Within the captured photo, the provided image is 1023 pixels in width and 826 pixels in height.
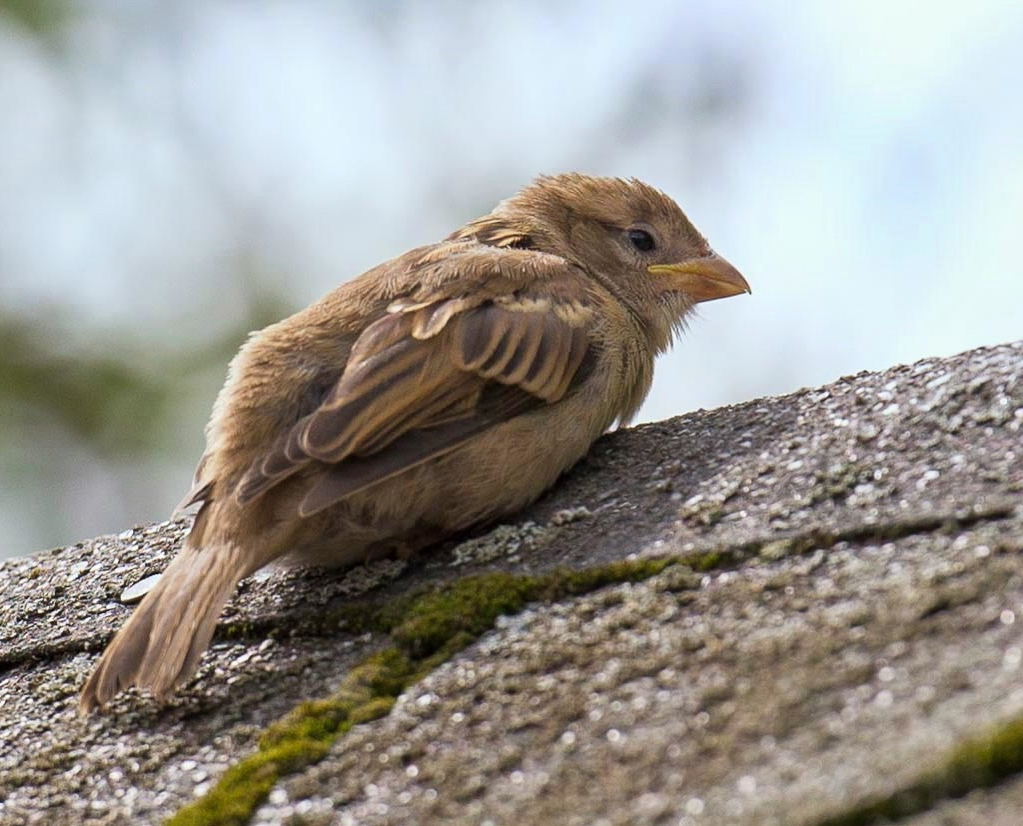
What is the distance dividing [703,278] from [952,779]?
366 centimetres

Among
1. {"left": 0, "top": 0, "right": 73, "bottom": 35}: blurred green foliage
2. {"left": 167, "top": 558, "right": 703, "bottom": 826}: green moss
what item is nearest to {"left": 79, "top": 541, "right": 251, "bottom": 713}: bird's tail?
{"left": 167, "top": 558, "right": 703, "bottom": 826}: green moss

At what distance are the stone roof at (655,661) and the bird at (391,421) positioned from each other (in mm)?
114

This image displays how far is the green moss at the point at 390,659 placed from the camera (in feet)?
7.39

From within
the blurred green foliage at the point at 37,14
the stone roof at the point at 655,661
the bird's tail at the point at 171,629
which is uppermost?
the blurred green foliage at the point at 37,14

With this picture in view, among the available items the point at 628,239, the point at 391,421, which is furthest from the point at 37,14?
the point at 391,421

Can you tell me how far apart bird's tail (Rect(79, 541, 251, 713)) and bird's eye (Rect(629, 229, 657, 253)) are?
237 centimetres

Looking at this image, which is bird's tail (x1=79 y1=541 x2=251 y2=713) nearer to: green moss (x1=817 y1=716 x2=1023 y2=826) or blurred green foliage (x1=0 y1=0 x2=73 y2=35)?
green moss (x1=817 y1=716 x2=1023 y2=826)

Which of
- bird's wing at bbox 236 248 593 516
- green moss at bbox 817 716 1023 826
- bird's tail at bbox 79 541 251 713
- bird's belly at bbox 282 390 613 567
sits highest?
bird's wing at bbox 236 248 593 516

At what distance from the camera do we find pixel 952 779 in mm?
1629

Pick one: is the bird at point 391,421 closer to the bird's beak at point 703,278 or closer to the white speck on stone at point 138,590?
the white speck on stone at point 138,590

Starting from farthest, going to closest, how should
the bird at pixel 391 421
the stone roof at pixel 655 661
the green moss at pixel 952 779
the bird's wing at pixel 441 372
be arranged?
the bird's wing at pixel 441 372 → the bird at pixel 391 421 → the stone roof at pixel 655 661 → the green moss at pixel 952 779

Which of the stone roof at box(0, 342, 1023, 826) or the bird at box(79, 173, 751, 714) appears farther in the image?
the bird at box(79, 173, 751, 714)

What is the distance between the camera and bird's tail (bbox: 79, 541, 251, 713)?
9.36ft

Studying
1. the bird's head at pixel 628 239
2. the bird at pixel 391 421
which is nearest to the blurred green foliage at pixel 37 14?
the bird's head at pixel 628 239
